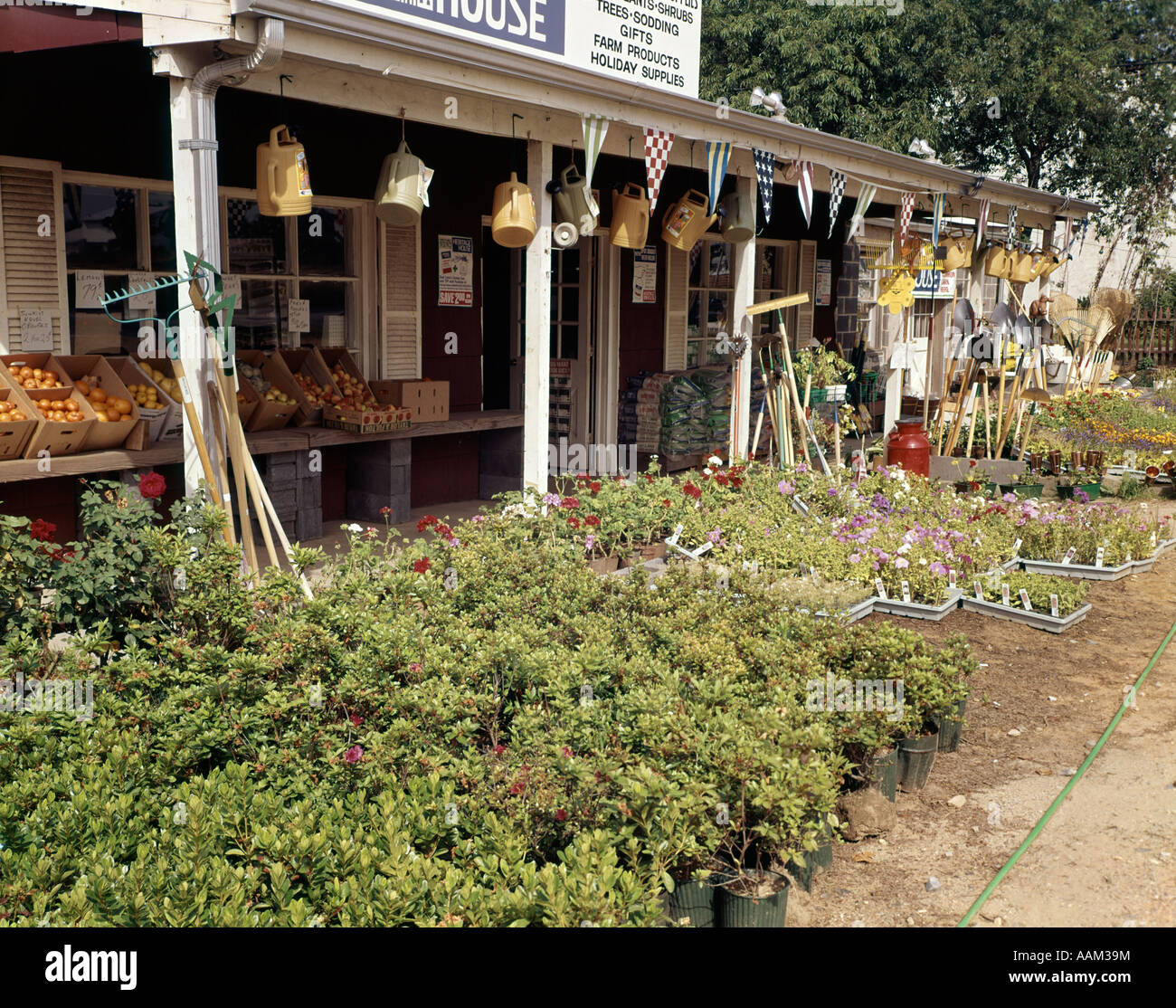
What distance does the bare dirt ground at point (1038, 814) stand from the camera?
3.64 meters

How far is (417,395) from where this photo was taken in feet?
28.5

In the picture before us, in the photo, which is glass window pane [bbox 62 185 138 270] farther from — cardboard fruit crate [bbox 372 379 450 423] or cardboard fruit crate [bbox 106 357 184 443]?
cardboard fruit crate [bbox 372 379 450 423]

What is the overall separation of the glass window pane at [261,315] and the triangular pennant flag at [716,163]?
121 inches

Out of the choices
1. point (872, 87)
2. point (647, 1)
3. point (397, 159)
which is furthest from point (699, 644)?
point (872, 87)

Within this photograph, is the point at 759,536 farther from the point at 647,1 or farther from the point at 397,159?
the point at 647,1

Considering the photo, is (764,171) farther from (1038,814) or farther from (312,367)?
(1038,814)

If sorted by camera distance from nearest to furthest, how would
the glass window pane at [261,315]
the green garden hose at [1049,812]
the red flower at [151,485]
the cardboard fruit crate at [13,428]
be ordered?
the green garden hose at [1049,812], the red flower at [151,485], the cardboard fruit crate at [13,428], the glass window pane at [261,315]

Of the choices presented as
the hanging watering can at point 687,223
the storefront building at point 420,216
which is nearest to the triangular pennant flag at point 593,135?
the storefront building at point 420,216

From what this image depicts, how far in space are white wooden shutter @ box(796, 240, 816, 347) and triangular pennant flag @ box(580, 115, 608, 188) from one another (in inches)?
313

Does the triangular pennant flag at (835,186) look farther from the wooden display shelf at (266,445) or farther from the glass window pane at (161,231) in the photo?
the glass window pane at (161,231)

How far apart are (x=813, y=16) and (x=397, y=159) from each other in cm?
2111

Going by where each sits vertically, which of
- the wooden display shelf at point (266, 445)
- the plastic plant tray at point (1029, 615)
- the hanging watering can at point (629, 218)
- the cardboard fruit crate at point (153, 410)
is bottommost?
the plastic plant tray at point (1029, 615)

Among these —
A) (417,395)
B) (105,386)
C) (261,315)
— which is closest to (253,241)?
(261,315)

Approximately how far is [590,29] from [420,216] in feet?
11.4
